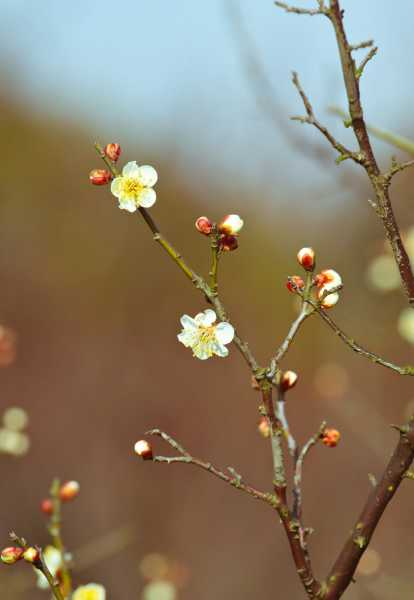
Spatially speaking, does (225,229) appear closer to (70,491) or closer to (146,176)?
(146,176)

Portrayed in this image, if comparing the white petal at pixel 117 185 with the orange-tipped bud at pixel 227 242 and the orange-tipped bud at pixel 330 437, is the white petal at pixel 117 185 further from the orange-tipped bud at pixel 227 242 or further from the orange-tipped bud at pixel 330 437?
the orange-tipped bud at pixel 330 437

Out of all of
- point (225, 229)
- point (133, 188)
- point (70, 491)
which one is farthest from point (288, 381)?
point (70, 491)

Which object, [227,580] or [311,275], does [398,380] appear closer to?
[227,580]

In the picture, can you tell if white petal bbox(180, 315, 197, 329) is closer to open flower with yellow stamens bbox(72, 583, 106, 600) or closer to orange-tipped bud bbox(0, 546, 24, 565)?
orange-tipped bud bbox(0, 546, 24, 565)

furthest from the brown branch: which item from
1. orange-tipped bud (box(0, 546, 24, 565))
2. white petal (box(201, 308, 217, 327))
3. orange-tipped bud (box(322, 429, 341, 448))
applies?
orange-tipped bud (box(0, 546, 24, 565))

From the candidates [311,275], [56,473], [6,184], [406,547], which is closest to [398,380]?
[406,547]

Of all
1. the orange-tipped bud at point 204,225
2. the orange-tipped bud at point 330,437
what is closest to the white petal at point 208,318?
the orange-tipped bud at point 204,225
